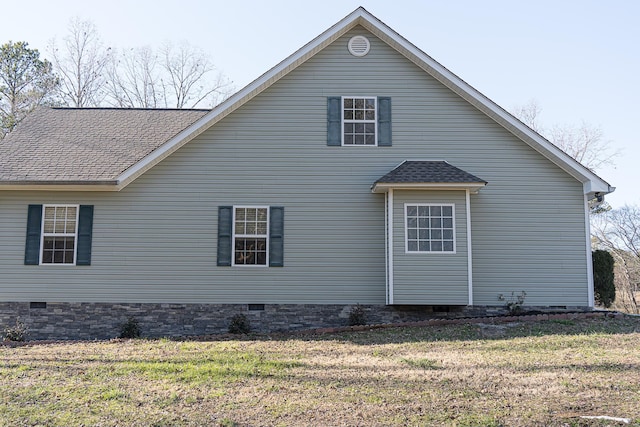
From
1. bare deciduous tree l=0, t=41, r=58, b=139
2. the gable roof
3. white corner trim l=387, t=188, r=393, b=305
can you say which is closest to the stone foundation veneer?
white corner trim l=387, t=188, r=393, b=305

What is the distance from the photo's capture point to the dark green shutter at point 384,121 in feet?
39.9

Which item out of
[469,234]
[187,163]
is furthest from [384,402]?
[187,163]

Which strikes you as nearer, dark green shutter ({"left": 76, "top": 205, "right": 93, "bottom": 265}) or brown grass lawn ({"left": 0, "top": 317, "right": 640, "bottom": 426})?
brown grass lawn ({"left": 0, "top": 317, "right": 640, "bottom": 426})

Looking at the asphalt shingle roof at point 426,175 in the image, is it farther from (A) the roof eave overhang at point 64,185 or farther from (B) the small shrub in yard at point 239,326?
→ (A) the roof eave overhang at point 64,185

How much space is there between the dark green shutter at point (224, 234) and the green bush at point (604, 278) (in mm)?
8831

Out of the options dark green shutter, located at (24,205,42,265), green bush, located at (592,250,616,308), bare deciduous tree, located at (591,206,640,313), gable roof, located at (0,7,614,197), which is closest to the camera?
gable roof, located at (0,7,614,197)

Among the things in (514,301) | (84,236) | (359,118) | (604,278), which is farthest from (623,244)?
(84,236)

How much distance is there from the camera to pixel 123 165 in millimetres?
12258

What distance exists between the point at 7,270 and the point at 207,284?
4.31m

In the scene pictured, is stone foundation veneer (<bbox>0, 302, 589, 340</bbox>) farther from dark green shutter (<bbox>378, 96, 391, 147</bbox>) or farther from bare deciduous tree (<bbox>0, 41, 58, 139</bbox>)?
bare deciduous tree (<bbox>0, 41, 58, 139</bbox>)

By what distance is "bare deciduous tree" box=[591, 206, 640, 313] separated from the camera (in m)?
26.7

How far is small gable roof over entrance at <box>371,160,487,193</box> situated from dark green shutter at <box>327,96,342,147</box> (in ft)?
4.62

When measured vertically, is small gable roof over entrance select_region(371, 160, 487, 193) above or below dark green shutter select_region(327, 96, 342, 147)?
below

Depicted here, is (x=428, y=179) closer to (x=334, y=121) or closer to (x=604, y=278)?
(x=334, y=121)
